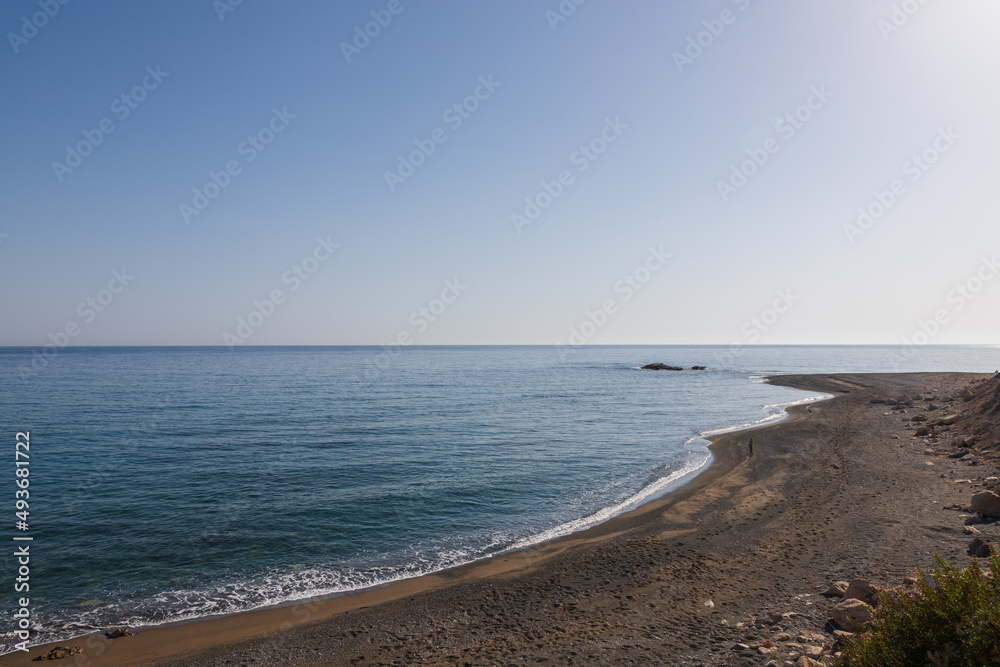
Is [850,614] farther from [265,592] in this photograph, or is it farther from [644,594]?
[265,592]

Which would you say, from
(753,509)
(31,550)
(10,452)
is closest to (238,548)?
(31,550)

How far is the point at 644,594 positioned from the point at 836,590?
3.87m

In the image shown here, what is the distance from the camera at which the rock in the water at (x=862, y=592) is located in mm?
8938

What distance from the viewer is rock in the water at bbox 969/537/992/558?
11.1 m

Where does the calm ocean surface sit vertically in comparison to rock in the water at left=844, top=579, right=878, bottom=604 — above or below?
below

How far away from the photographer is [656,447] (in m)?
29.9

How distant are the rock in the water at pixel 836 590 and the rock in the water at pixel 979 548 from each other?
371 cm

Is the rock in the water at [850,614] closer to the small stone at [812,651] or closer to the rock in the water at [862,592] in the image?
the rock in the water at [862,592]

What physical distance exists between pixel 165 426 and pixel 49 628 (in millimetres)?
26558

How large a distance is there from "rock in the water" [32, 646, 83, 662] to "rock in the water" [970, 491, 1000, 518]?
22.1 meters

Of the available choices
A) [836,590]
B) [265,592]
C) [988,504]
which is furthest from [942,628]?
[265,592]

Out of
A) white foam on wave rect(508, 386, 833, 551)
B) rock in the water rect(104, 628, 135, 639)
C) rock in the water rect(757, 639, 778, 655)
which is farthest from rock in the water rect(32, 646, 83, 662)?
rock in the water rect(757, 639, 778, 655)

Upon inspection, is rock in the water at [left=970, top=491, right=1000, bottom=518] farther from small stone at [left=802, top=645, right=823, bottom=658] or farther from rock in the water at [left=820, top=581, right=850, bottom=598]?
small stone at [left=802, top=645, right=823, bottom=658]

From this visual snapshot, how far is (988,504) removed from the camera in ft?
44.1
